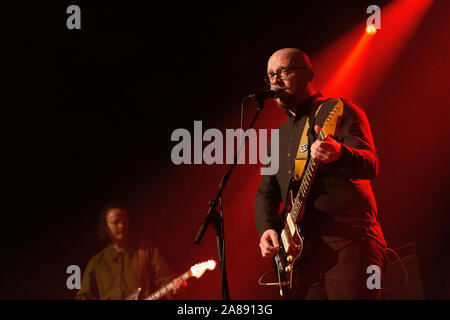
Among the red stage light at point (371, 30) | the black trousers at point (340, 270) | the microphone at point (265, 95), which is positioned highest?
the red stage light at point (371, 30)

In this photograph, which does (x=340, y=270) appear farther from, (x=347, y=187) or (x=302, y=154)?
(x=302, y=154)

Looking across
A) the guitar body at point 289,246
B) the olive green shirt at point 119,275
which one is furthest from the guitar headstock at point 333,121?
the olive green shirt at point 119,275

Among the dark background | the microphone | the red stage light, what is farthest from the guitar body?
the red stage light

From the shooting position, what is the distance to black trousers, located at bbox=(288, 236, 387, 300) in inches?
79.7

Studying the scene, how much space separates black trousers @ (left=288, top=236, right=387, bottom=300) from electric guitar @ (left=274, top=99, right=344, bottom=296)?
0.06 meters

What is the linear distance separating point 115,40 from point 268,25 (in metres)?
1.54

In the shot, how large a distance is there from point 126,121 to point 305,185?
9.68 feet

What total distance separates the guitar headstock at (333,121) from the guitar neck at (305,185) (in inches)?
1.0

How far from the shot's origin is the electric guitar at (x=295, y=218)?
2186 millimetres

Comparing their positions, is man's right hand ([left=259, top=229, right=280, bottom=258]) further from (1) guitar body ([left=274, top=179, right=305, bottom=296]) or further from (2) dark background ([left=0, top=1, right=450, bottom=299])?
(2) dark background ([left=0, top=1, right=450, bottom=299])

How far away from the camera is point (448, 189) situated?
370 centimetres

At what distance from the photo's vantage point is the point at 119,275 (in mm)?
4469

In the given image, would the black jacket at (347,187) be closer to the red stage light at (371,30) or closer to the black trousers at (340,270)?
Result: the black trousers at (340,270)

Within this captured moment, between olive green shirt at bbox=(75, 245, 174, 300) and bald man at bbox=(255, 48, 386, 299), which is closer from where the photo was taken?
bald man at bbox=(255, 48, 386, 299)
